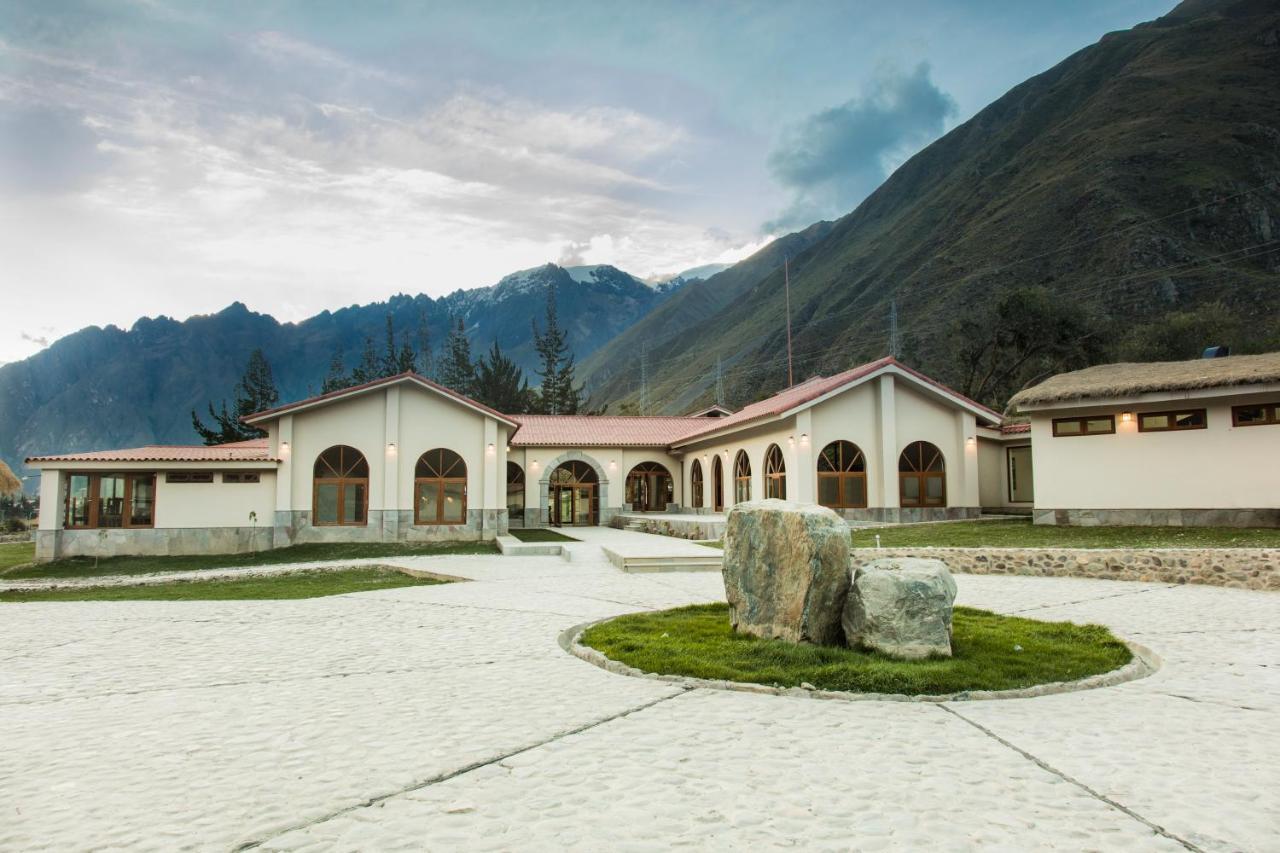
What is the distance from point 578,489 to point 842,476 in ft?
39.2

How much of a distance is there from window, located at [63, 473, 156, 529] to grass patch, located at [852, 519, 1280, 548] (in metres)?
20.0

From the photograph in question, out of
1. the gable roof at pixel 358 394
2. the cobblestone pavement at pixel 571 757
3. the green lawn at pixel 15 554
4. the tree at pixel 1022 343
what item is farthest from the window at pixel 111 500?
the tree at pixel 1022 343

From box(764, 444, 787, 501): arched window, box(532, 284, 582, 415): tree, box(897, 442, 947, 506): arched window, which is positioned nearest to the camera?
box(764, 444, 787, 501): arched window

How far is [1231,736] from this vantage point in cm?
439

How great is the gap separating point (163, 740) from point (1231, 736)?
6367mm

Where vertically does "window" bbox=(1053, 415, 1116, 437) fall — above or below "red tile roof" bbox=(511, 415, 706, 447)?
below

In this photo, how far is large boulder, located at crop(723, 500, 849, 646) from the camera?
6.64 metres

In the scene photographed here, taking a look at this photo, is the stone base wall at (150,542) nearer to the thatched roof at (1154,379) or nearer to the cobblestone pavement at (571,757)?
the cobblestone pavement at (571,757)

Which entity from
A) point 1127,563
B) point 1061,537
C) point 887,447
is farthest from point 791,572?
point 887,447

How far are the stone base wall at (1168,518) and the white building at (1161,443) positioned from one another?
0.02 m

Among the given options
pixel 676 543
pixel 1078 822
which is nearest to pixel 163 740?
pixel 1078 822

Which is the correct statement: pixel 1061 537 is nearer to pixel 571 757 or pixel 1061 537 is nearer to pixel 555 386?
pixel 571 757

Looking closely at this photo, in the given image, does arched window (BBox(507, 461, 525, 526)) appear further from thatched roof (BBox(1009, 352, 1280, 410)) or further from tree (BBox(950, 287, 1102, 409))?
tree (BBox(950, 287, 1102, 409))

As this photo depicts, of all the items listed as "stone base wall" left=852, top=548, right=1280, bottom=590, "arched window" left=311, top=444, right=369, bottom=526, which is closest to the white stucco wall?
"stone base wall" left=852, top=548, right=1280, bottom=590
